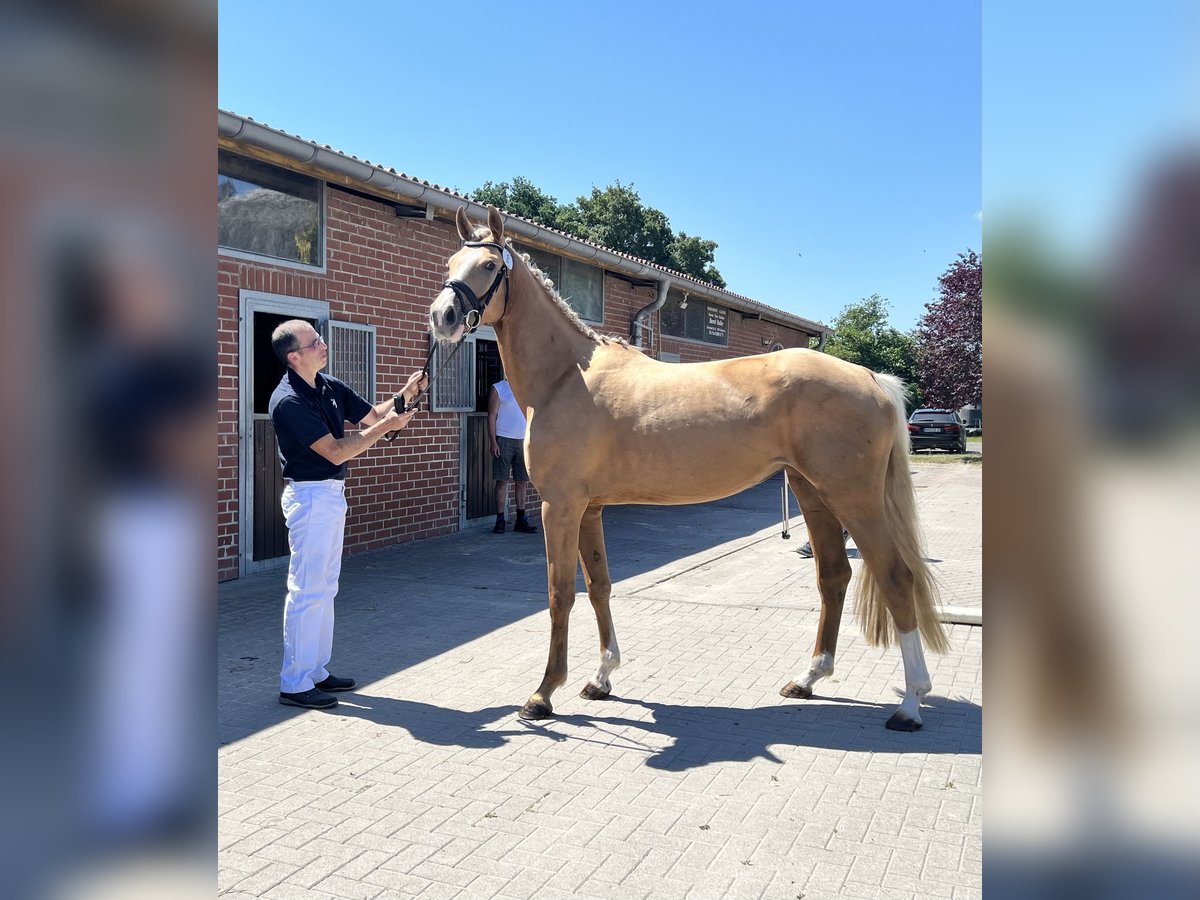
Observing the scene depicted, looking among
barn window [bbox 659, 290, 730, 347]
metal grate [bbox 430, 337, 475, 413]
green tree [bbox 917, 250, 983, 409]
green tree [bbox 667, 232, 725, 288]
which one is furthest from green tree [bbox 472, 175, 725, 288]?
metal grate [bbox 430, 337, 475, 413]

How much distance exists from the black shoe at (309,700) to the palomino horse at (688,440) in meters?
1.09

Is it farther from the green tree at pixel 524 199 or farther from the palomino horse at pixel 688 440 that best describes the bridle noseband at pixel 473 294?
the green tree at pixel 524 199

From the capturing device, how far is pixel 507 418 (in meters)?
10.1

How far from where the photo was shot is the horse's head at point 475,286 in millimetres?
4375

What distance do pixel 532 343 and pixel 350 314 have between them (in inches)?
180

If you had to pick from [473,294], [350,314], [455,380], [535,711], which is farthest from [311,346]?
[455,380]

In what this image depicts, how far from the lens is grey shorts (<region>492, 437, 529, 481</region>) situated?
33.5ft

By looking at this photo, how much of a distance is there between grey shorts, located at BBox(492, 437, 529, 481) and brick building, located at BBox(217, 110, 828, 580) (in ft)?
1.46

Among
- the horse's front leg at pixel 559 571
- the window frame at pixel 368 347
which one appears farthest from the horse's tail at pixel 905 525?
the window frame at pixel 368 347

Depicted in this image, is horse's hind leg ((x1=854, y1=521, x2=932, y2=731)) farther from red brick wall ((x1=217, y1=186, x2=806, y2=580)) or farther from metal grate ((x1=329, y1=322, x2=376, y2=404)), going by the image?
metal grate ((x1=329, y1=322, x2=376, y2=404))

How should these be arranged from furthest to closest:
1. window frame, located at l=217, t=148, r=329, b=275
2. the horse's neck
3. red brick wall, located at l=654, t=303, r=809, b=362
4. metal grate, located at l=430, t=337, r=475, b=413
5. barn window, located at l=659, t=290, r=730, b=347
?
red brick wall, located at l=654, t=303, r=809, b=362
barn window, located at l=659, t=290, r=730, b=347
metal grate, located at l=430, t=337, r=475, b=413
window frame, located at l=217, t=148, r=329, b=275
the horse's neck
